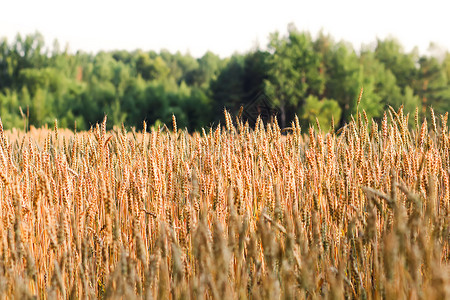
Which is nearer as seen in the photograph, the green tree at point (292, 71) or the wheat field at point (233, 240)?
the wheat field at point (233, 240)

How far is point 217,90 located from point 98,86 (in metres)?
12.2

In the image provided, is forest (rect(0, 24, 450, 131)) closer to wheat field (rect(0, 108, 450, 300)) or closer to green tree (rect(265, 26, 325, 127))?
green tree (rect(265, 26, 325, 127))

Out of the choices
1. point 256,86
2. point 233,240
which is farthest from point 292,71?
point 233,240

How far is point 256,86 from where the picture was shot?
104 feet

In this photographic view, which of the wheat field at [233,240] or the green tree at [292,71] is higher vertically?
the green tree at [292,71]

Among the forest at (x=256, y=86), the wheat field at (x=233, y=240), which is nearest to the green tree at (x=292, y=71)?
the forest at (x=256, y=86)

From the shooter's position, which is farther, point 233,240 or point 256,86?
point 256,86

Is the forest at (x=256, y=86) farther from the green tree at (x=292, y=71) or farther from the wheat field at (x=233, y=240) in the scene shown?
the wheat field at (x=233, y=240)

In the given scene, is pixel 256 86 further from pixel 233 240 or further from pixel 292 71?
pixel 233 240

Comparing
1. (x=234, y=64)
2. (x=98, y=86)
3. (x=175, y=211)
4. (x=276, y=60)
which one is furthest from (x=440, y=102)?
(x=175, y=211)

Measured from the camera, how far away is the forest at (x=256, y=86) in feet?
99.3

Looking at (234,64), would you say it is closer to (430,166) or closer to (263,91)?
(263,91)

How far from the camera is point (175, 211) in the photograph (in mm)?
2564

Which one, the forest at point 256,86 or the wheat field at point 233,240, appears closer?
the wheat field at point 233,240
